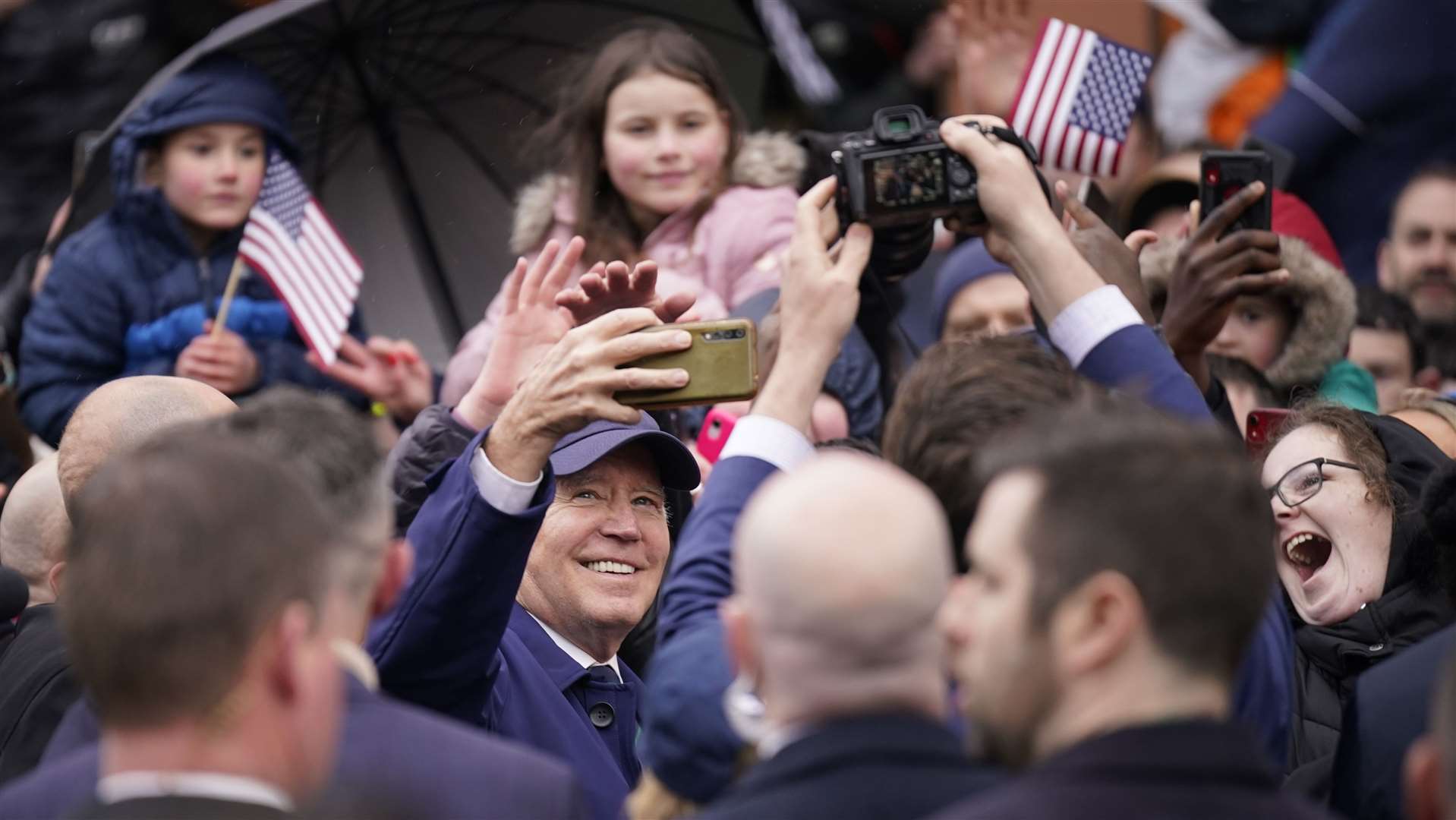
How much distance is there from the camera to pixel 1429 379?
6566 millimetres

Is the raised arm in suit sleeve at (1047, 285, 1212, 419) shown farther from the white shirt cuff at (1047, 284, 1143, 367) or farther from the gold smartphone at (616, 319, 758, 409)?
the gold smartphone at (616, 319, 758, 409)

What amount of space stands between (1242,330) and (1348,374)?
1.03 ft

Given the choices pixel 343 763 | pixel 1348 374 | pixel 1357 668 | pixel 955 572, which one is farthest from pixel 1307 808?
pixel 1348 374

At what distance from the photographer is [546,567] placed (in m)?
4.18

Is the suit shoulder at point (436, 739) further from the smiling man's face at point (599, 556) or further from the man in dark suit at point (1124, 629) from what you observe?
the smiling man's face at point (599, 556)

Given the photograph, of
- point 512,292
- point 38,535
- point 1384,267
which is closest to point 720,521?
point 512,292

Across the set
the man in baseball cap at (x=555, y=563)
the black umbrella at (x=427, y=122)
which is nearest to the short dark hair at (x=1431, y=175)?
the black umbrella at (x=427, y=122)

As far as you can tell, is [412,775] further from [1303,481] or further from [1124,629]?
[1303,481]

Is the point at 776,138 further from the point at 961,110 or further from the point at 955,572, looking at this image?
the point at 955,572

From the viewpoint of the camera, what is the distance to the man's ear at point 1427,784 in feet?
7.27

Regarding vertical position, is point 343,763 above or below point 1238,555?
below

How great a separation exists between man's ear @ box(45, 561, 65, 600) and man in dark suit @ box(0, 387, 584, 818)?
1539 millimetres

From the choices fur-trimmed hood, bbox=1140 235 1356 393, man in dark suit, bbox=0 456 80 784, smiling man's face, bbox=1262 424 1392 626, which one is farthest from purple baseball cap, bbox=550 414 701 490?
fur-trimmed hood, bbox=1140 235 1356 393

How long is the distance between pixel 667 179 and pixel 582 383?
2467 mm
